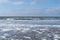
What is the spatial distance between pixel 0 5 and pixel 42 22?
0.49 metres

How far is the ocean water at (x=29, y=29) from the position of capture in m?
1.37

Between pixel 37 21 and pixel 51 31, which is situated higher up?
pixel 37 21

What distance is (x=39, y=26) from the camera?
137 cm

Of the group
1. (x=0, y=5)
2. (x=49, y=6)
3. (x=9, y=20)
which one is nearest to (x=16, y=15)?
(x=9, y=20)

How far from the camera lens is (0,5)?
1.39 meters

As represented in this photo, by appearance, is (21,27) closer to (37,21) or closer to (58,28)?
(37,21)

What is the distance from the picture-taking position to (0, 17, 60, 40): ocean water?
1.37m

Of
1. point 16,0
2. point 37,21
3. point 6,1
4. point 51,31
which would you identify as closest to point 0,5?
point 6,1

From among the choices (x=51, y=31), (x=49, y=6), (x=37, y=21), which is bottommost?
(x=51, y=31)

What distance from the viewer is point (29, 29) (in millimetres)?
1363

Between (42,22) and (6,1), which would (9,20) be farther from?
(42,22)

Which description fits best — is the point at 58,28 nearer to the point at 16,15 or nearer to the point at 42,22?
the point at 42,22

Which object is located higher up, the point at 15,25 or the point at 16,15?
the point at 16,15

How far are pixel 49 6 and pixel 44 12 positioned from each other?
0.27 ft
